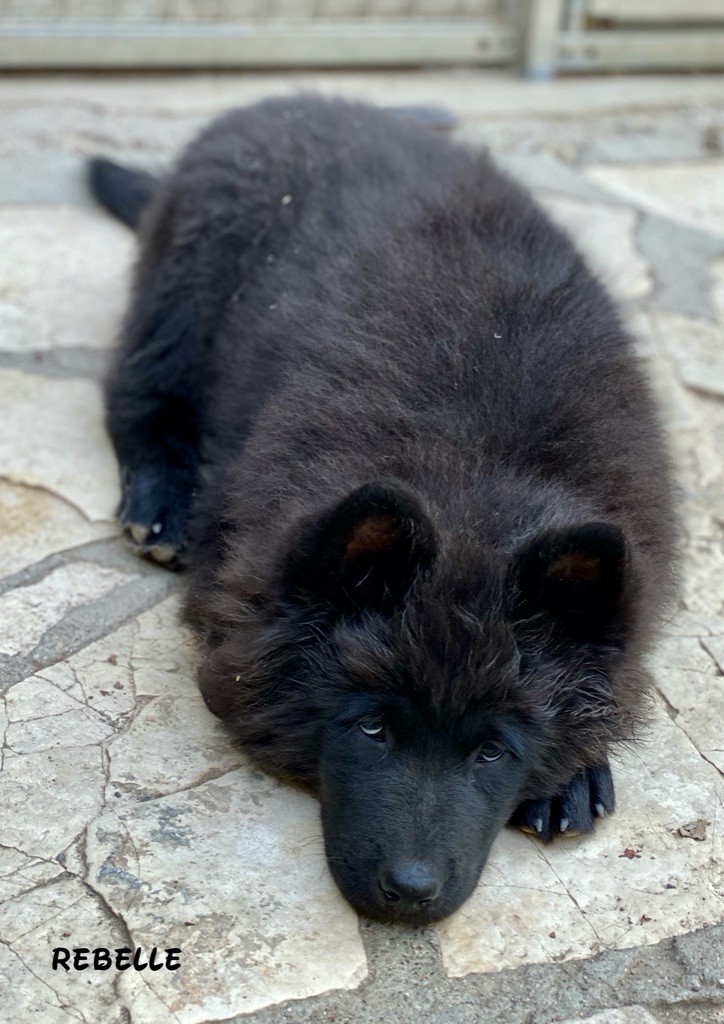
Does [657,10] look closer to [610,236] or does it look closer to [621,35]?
[621,35]

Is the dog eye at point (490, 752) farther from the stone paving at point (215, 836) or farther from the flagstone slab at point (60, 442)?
the flagstone slab at point (60, 442)

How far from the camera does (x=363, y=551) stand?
2.57 m

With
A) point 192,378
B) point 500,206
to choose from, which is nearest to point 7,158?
point 192,378

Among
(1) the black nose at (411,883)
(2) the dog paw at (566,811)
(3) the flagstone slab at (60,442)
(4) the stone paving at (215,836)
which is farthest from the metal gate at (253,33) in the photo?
(1) the black nose at (411,883)

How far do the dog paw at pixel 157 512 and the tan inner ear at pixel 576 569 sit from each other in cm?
144

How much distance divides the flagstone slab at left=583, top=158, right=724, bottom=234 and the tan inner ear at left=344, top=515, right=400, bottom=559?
152 inches

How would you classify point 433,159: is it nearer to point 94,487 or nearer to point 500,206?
point 500,206

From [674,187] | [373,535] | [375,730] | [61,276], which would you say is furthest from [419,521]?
[674,187]

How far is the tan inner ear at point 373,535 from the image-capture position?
251 cm

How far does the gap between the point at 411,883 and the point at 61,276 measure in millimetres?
3317

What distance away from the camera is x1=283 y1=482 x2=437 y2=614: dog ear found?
249cm

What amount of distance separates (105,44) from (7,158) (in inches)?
46.8

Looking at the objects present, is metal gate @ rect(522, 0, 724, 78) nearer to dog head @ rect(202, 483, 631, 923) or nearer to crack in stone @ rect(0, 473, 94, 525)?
crack in stone @ rect(0, 473, 94, 525)

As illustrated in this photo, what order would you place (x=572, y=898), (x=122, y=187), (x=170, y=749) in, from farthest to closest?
(x=122, y=187) < (x=170, y=749) < (x=572, y=898)
